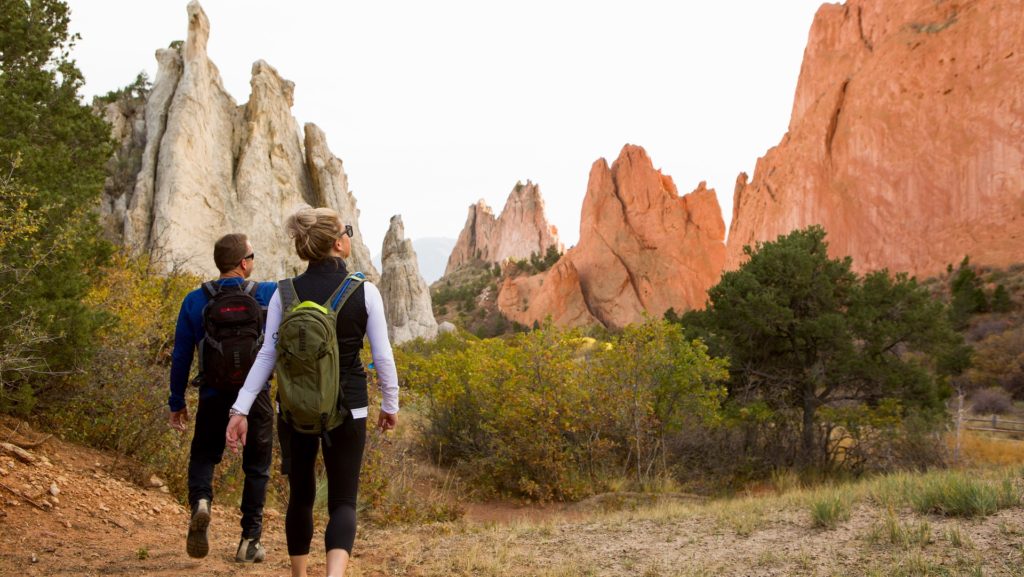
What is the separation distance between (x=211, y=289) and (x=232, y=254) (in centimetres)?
23

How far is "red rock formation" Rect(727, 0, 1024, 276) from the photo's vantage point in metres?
40.6

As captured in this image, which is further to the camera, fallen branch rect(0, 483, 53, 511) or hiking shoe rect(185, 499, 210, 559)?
fallen branch rect(0, 483, 53, 511)

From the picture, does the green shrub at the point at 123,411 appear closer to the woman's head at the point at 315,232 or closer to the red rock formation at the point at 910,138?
the woman's head at the point at 315,232

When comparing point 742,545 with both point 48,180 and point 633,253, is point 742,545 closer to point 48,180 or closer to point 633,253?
point 48,180

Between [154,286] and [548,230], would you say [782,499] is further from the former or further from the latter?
[548,230]

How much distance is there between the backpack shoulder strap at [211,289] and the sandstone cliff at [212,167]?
21.9 m

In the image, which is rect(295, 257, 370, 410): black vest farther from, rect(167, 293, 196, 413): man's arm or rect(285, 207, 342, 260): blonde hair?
rect(167, 293, 196, 413): man's arm

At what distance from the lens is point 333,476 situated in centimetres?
311

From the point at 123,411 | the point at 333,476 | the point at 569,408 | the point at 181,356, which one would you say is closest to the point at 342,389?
the point at 333,476

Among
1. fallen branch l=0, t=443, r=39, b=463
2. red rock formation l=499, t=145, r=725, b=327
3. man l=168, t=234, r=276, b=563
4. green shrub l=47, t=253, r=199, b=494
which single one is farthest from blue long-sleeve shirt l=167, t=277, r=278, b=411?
red rock formation l=499, t=145, r=725, b=327

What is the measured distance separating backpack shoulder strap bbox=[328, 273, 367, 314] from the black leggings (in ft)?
1.68

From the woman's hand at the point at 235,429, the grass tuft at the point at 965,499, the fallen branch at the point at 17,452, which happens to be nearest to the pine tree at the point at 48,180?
the fallen branch at the point at 17,452

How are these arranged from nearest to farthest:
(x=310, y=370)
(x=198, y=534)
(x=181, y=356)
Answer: (x=310, y=370) → (x=198, y=534) → (x=181, y=356)

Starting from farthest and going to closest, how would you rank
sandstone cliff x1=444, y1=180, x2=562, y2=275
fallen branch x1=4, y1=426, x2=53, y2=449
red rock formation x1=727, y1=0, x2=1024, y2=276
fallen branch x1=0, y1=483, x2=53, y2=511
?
1. sandstone cliff x1=444, y1=180, x2=562, y2=275
2. red rock formation x1=727, y1=0, x2=1024, y2=276
3. fallen branch x1=4, y1=426, x2=53, y2=449
4. fallen branch x1=0, y1=483, x2=53, y2=511
